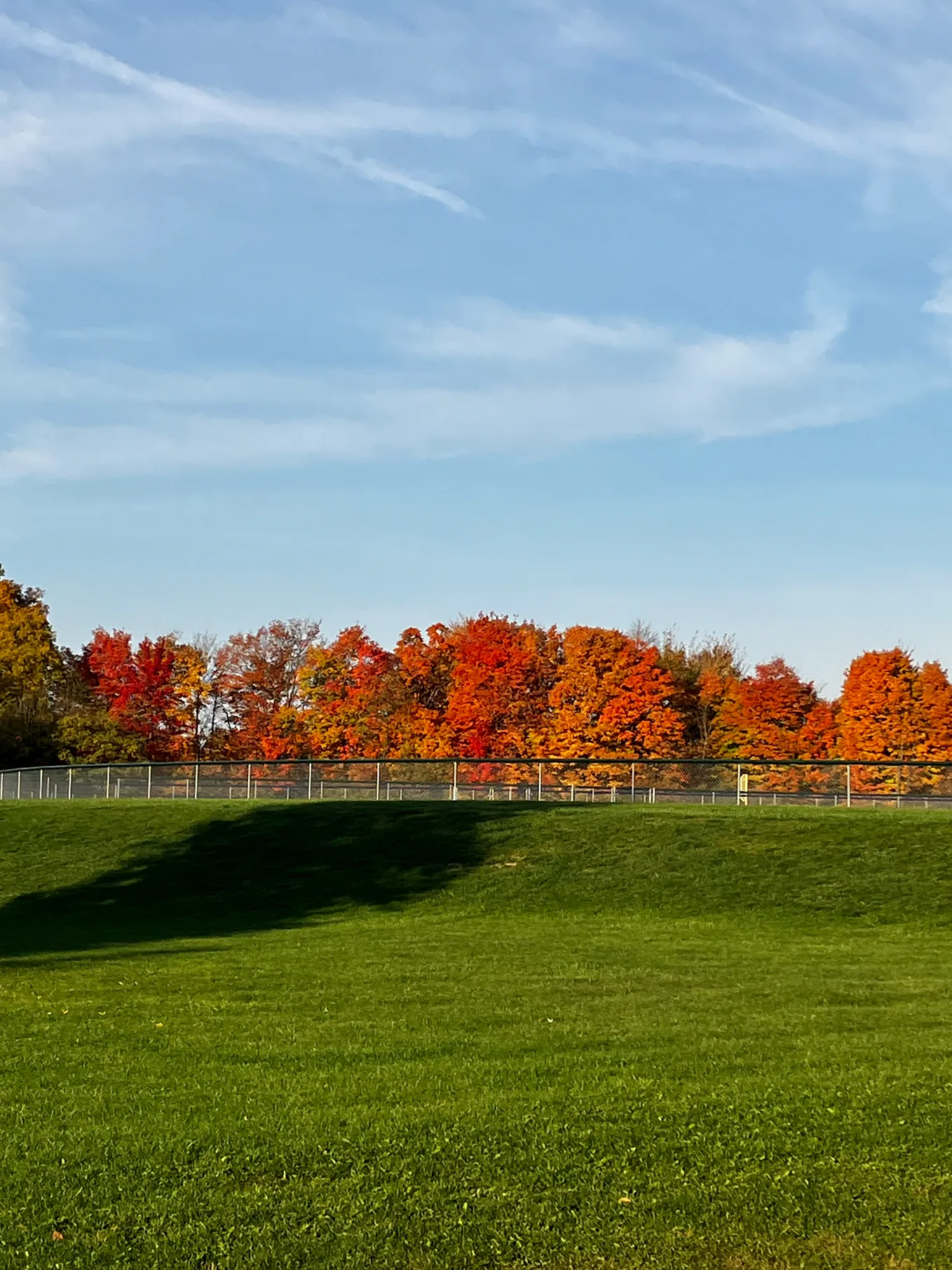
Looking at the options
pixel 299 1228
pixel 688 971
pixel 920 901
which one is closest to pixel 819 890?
pixel 920 901

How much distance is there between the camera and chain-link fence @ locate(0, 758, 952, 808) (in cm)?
3831

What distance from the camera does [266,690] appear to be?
7844cm

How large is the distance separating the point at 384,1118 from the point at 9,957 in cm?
1220

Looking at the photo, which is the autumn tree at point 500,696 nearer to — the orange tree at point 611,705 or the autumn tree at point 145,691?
the orange tree at point 611,705

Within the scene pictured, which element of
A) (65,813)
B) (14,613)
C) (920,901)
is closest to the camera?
(920,901)

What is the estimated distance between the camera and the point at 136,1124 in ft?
24.7

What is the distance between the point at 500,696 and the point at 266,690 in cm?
1559

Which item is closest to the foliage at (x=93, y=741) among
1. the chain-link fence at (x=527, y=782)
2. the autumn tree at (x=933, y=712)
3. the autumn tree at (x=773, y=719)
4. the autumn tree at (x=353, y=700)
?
the autumn tree at (x=353, y=700)

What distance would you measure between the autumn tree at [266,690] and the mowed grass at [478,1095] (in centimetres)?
5139

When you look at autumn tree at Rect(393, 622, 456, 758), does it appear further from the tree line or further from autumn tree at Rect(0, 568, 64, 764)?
autumn tree at Rect(0, 568, 64, 764)

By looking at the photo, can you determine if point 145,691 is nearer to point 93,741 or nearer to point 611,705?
point 93,741

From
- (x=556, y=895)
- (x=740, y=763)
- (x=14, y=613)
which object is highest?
(x=14, y=613)

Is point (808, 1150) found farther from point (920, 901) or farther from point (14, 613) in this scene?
point (14, 613)

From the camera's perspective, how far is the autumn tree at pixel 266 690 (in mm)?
74812
